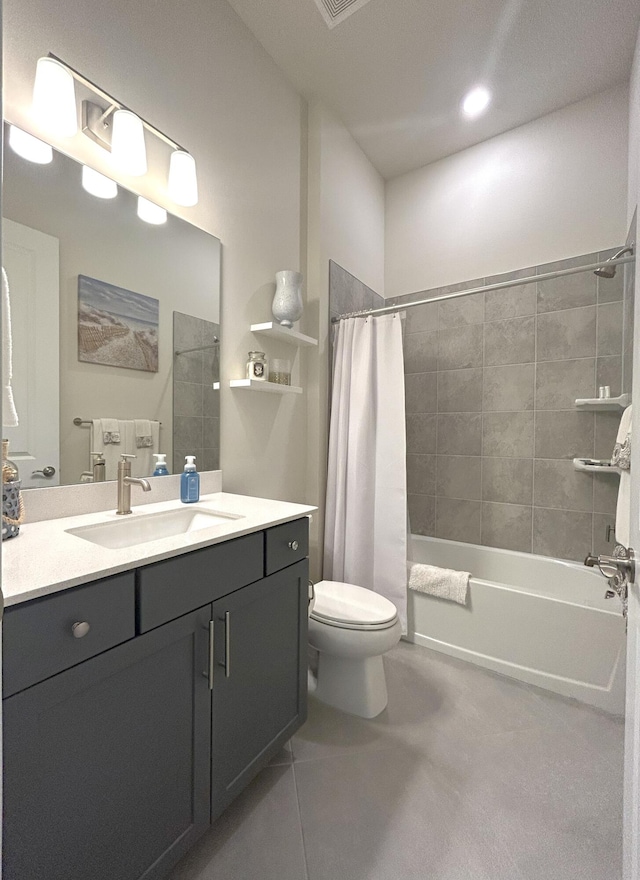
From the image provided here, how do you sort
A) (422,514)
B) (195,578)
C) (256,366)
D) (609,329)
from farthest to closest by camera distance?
(422,514) < (609,329) < (256,366) < (195,578)

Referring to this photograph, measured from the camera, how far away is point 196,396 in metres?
1.77

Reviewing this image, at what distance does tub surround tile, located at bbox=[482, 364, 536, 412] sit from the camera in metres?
2.61

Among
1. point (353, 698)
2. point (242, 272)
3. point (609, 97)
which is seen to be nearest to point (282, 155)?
point (242, 272)

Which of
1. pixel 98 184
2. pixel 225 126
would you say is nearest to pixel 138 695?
pixel 98 184

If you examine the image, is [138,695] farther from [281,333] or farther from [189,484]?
[281,333]

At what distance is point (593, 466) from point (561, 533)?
17.1 inches

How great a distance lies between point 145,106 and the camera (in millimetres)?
1551

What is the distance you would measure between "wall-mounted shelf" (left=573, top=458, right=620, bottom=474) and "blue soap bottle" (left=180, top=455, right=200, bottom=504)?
2045 millimetres

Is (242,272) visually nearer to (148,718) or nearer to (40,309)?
(40,309)

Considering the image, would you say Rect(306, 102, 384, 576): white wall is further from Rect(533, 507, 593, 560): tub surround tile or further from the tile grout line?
Rect(533, 507, 593, 560): tub surround tile

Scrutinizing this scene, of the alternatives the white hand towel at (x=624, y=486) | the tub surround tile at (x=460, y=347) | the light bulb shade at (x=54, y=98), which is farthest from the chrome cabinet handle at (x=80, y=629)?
the tub surround tile at (x=460, y=347)

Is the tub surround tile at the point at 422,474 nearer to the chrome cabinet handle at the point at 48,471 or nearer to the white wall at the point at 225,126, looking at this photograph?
the white wall at the point at 225,126

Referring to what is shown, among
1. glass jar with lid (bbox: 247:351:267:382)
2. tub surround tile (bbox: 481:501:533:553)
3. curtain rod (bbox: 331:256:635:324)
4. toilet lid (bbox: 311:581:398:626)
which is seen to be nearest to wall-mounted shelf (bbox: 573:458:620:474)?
tub surround tile (bbox: 481:501:533:553)

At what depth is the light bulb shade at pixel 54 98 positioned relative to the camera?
1.25m
